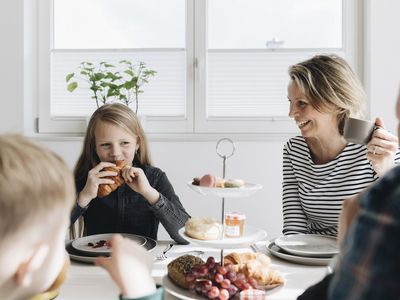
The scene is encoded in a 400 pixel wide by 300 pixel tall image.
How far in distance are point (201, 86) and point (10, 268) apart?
7.17ft

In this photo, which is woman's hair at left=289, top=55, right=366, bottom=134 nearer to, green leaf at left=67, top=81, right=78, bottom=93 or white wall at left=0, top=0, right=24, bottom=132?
green leaf at left=67, top=81, right=78, bottom=93

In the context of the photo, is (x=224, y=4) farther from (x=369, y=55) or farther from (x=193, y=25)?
(x=369, y=55)

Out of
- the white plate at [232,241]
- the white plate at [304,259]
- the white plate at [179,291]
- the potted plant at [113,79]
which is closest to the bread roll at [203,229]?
the white plate at [232,241]

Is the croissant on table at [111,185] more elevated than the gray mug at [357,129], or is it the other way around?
the gray mug at [357,129]

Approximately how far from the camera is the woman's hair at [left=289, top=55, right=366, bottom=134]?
189 centimetres

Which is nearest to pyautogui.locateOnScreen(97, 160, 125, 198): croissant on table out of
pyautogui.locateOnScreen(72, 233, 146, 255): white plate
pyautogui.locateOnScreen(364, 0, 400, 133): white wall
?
pyautogui.locateOnScreen(72, 233, 146, 255): white plate

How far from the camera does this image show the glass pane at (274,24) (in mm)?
2812

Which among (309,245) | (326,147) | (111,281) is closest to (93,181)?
(111,281)

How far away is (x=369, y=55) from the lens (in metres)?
2.66

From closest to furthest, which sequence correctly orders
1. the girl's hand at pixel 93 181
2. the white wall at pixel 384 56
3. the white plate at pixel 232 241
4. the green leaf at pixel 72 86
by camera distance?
the white plate at pixel 232 241 < the girl's hand at pixel 93 181 < the white wall at pixel 384 56 < the green leaf at pixel 72 86

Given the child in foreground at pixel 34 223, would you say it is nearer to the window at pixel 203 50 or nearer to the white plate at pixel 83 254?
the white plate at pixel 83 254

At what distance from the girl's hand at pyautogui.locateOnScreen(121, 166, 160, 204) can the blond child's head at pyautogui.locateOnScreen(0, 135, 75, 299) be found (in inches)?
42.3

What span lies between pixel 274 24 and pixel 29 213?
2353 mm

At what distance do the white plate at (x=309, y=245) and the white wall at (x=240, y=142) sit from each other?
972 millimetres
